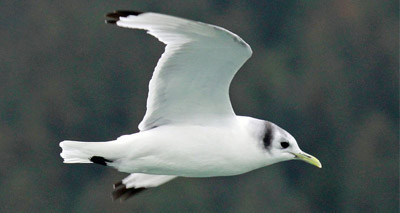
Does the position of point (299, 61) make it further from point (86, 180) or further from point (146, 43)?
point (86, 180)

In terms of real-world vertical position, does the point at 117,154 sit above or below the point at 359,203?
above

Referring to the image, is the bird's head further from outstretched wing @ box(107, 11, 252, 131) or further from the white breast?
outstretched wing @ box(107, 11, 252, 131)

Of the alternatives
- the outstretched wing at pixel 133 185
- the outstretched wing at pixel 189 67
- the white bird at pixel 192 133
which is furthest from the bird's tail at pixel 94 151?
the outstretched wing at pixel 133 185

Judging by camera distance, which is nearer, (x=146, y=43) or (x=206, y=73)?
(x=206, y=73)

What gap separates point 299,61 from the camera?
20.5 meters

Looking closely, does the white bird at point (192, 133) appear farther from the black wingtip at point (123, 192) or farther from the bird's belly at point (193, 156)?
the black wingtip at point (123, 192)

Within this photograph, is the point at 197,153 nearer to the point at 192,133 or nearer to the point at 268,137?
the point at 192,133

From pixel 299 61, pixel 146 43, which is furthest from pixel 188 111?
pixel 299 61

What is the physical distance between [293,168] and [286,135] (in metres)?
13.0

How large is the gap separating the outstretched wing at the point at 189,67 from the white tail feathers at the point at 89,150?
1.07 feet

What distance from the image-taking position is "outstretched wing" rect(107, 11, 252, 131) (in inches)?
197

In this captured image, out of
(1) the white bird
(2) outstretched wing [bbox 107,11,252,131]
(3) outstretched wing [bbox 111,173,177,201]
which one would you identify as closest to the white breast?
(1) the white bird

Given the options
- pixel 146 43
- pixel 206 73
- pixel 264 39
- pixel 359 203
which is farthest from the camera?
pixel 264 39

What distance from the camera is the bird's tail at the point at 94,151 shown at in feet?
17.7
